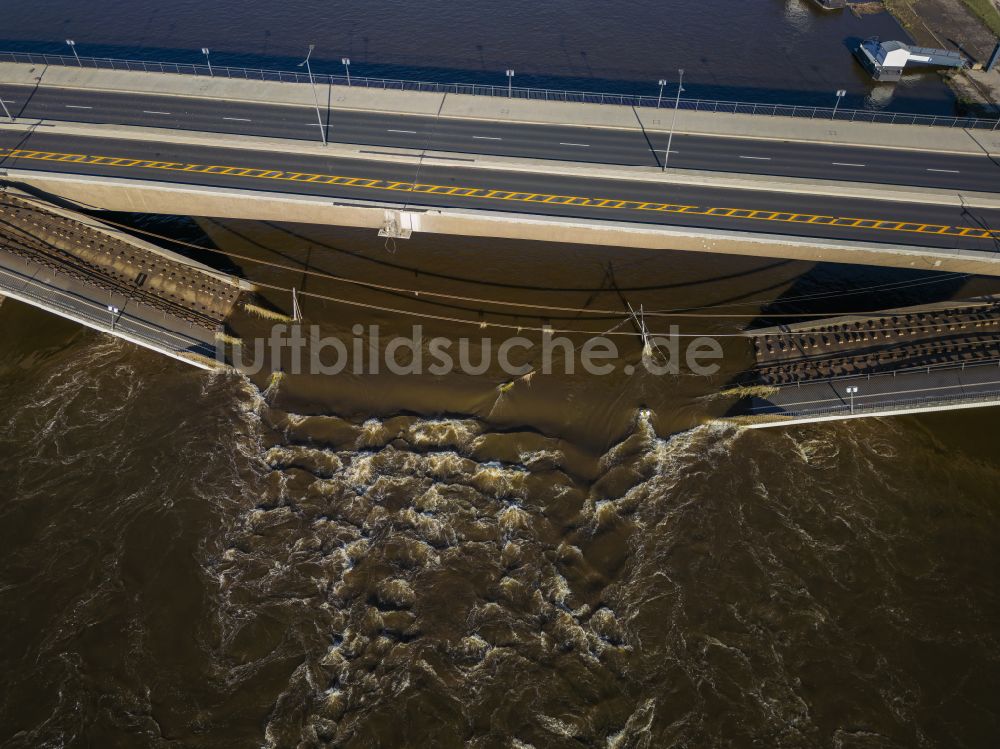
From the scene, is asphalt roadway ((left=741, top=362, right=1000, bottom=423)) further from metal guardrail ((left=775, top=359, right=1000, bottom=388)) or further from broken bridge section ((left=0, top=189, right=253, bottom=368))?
broken bridge section ((left=0, top=189, right=253, bottom=368))

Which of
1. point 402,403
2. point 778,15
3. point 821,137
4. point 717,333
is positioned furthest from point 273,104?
point 778,15

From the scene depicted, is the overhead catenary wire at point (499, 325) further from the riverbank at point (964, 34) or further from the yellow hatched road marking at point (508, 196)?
the riverbank at point (964, 34)

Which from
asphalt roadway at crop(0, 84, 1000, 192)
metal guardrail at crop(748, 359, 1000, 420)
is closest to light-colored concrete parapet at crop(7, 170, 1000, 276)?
metal guardrail at crop(748, 359, 1000, 420)

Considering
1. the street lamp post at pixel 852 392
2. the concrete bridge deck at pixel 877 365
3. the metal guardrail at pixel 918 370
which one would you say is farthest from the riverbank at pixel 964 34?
the street lamp post at pixel 852 392

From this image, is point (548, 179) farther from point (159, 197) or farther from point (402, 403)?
point (159, 197)

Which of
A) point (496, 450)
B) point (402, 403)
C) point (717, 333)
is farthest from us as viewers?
point (717, 333)

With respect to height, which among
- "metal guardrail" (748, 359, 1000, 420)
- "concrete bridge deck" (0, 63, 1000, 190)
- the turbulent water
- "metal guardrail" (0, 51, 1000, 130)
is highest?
"metal guardrail" (0, 51, 1000, 130)
